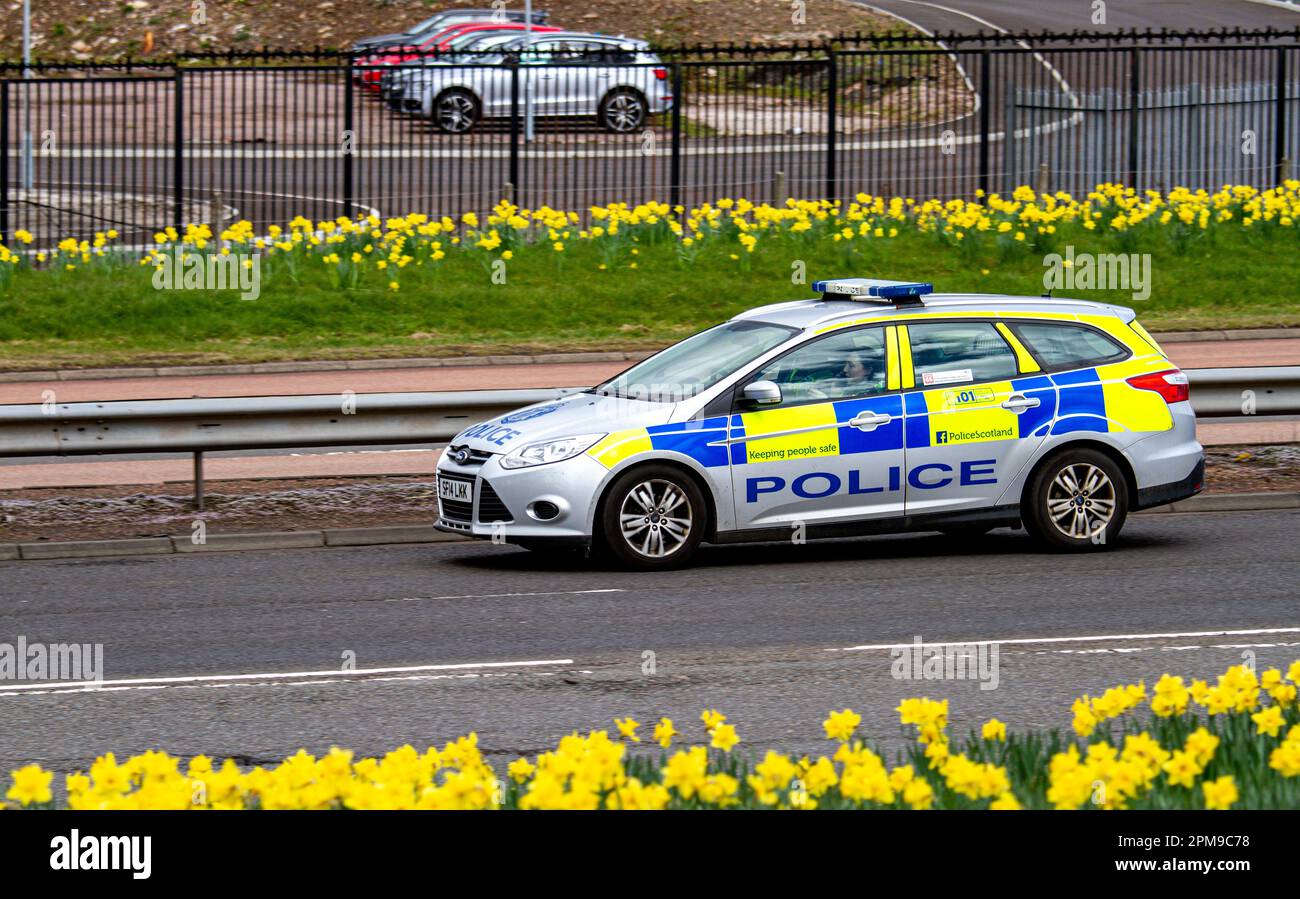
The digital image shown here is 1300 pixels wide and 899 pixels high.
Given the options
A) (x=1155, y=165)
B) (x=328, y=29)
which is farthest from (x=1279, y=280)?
(x=328, y=29)

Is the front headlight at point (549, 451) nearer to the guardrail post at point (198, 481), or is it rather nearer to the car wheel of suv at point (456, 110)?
the guardrail post at point (198, 481)

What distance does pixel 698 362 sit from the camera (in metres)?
11.9

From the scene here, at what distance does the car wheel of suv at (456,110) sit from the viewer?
90.8 feet

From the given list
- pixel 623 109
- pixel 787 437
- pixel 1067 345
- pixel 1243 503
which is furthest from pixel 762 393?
pixel 623 109

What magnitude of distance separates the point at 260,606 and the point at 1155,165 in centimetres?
1885

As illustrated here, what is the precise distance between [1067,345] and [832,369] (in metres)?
1.53

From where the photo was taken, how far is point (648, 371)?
1219 centimetres

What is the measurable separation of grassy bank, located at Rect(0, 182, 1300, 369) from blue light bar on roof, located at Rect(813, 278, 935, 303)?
8025 mm

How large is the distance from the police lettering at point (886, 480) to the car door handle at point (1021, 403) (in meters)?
Answer: 0.33

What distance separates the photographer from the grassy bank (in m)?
20.6

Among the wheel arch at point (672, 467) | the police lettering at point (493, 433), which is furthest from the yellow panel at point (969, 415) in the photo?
the police lettering at point (493, 433)
